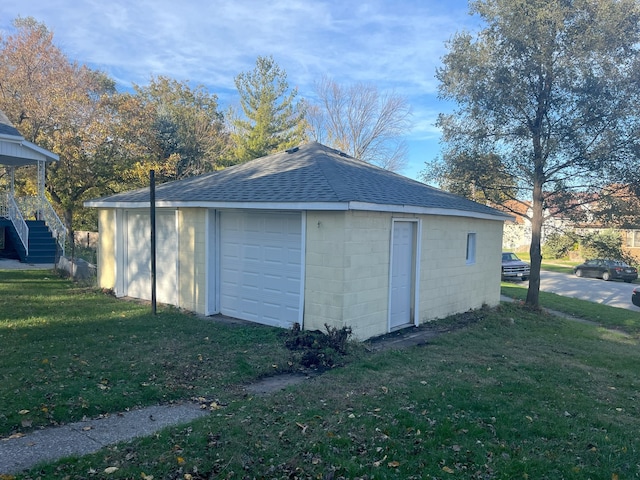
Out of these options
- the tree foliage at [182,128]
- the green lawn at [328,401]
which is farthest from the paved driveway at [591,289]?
the tree foliage at [182,128]

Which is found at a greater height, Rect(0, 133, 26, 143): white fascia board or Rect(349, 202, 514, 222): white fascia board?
Rect(0, 133, 26, 143): white fascia board

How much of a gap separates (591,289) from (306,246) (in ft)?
64.1

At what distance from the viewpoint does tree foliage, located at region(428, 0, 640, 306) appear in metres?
12.6

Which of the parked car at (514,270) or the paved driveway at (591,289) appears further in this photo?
the parked car at (514,270)

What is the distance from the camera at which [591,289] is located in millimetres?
22703

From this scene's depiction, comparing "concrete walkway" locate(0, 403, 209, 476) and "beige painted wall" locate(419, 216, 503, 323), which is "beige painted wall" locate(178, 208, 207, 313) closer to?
"beige painted wall" locate(419, 216, 503, 323)

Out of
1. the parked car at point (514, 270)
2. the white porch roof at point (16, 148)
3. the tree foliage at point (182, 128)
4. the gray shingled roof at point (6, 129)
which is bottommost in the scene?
the parked car at point (514, 270)

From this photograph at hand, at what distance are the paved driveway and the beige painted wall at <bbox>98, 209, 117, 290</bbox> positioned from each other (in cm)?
1759

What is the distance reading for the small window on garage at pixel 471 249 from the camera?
1219 centimetres

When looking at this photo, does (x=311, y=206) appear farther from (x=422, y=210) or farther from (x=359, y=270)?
(x=422, y=210)

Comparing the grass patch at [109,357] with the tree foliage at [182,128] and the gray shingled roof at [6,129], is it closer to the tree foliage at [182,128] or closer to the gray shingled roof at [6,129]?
the gray shingled roof at [6,129]

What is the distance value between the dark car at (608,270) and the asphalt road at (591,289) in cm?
37

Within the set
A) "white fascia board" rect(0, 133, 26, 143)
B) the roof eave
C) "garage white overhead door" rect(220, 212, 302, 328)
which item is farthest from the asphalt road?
"white fascia board" rect(0, 133, 26, 143)

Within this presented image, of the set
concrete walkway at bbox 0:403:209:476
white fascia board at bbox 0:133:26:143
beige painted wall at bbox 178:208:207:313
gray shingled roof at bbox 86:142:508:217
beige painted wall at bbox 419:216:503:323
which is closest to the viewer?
concrete walkway at bbox 0:403:209:476
